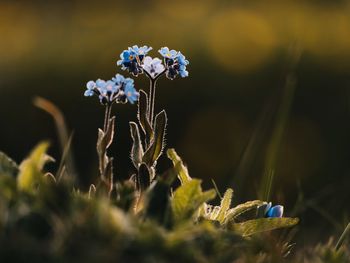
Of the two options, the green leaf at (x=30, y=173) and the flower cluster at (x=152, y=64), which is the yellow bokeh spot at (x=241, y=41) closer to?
the flower cluster at (x=152, y=64)

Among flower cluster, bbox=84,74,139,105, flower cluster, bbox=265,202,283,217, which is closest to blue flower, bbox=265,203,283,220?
flower cluster, bbox=265,202,283,217

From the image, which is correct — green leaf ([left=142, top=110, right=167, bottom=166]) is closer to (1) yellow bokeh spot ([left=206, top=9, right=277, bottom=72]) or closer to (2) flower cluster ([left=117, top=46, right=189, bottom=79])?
(2) flower cluster ([left=117, top=46, right=189, bottom=79])

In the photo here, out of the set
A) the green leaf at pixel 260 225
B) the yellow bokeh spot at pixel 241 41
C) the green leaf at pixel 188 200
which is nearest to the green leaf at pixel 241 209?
the green leaf at pixel 260 225

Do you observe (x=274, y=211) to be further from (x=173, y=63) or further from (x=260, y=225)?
(x=173, y=63)

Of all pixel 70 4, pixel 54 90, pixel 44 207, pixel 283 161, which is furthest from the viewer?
pixel 70 4

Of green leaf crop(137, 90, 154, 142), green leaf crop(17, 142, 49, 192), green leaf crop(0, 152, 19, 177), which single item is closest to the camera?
green leaf crop(17, 142, 49, 192)

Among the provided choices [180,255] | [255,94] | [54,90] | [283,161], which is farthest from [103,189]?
[54,90]

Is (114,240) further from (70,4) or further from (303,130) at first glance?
(70,4)
